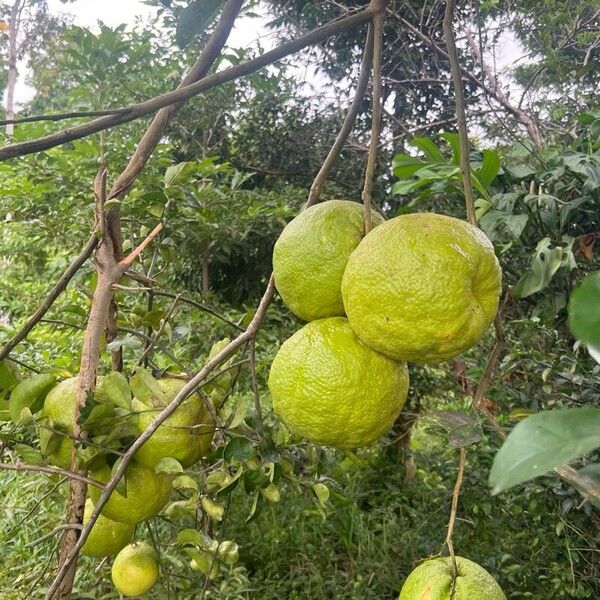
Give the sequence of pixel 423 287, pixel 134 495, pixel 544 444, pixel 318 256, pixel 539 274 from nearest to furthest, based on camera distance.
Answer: pixel 544 444, pixel 423 287, pixel 318 256, pixel 134 495, pixel 539 274

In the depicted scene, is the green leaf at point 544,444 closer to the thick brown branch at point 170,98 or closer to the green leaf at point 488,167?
the thick brown branch at point 170,98

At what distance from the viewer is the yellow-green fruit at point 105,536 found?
0.87 m

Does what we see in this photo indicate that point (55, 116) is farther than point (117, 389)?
No

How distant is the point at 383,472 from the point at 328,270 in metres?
3.07

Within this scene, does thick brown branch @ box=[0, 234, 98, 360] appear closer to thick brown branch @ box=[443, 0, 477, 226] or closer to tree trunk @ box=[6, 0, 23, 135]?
thick brown branch @ box=[443, 0, 477, 226]

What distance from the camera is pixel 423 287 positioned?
1.92 feet

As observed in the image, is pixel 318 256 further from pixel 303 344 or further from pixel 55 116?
pixel 55 116

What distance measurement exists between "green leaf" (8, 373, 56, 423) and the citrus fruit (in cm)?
1

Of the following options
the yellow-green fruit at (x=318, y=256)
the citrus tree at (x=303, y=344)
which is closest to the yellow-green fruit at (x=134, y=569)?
the citrus tree at (x=303, y=344)

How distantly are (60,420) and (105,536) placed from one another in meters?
0.20

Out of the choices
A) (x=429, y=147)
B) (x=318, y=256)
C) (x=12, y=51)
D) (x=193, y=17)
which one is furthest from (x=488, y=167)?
(x=12, y=51)

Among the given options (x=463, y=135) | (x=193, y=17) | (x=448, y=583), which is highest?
(x=193, y=17)

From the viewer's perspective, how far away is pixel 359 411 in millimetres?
655

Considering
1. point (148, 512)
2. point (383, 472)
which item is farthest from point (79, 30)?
point (383, 472)
